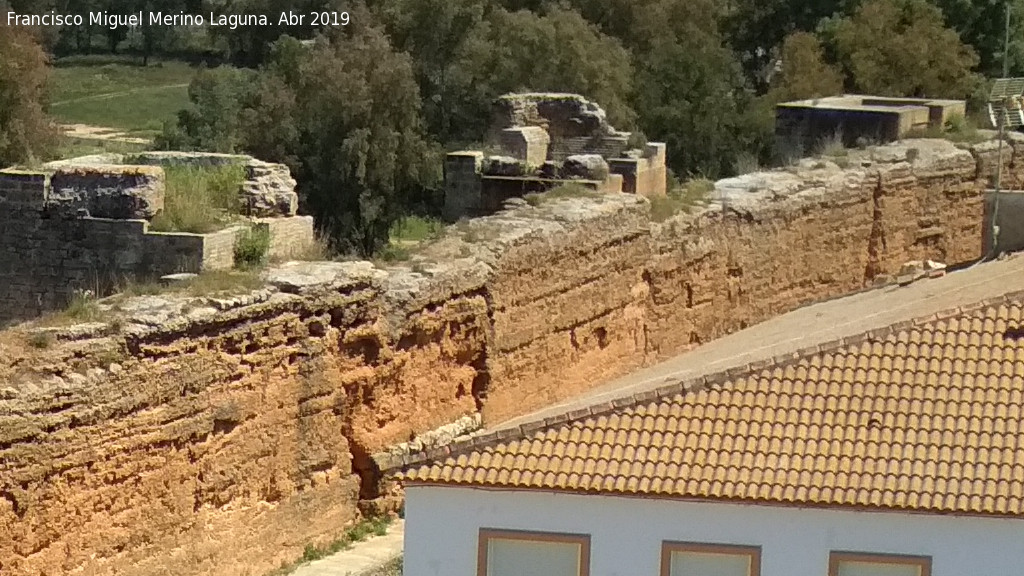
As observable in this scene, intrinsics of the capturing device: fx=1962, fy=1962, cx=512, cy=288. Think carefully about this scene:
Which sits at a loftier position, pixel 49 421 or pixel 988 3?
pixel 988 3

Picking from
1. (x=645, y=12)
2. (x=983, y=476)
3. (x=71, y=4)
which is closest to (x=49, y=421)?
(x=983, y=476)

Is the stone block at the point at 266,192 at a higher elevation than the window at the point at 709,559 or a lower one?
higher

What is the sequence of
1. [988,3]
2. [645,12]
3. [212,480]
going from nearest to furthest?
[212,480] < [988,3] < [645,12]

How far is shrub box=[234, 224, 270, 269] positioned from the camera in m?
15.3

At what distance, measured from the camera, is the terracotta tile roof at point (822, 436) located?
10023 millimetres

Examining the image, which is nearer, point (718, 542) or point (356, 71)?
Answer: point (718, 542)

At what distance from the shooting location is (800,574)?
398 inches

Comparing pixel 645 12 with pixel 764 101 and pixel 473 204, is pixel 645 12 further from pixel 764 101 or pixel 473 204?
pixel 473 204

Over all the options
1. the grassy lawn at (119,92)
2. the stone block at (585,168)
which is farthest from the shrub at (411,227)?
the grassy lawn at (119,92)

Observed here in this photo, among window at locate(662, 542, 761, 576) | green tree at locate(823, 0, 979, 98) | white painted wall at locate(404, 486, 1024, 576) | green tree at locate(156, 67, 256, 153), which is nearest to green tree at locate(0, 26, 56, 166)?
green tree at locate(156, 67, 256, 153)

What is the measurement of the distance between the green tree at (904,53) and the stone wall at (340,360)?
11.3 meters

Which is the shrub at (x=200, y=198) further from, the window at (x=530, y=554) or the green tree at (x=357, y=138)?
the green tree at (x=357, y=138)

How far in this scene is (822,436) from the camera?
1037 cm

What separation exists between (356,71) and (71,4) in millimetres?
24414
